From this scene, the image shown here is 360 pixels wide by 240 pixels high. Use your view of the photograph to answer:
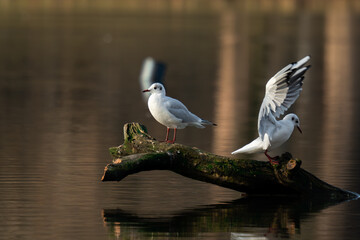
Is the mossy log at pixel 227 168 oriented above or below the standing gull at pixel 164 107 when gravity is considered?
below

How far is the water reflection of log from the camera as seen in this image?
1159cm

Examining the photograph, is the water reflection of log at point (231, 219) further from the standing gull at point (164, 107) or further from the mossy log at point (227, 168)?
the standing gull at point (164, 107)

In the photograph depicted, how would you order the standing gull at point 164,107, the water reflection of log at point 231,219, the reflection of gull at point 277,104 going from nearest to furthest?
the water reflection of log at point 231,219
the reflection of gull at point 277,104
the standing gull at point 164,107

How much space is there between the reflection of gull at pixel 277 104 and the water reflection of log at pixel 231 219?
680 millimetres

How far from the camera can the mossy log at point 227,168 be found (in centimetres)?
1286

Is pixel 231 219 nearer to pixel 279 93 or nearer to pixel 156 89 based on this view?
pixel 279 93

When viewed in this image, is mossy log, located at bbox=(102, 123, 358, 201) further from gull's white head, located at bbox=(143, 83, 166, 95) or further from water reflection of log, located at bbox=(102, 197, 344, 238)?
gull's white head, located at bbox=(143, 83, 166, 95)

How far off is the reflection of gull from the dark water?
0.80m

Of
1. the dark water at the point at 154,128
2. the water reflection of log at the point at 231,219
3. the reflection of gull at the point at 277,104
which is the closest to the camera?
the water reflection of log at the point at 231,219

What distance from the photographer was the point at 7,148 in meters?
18.0

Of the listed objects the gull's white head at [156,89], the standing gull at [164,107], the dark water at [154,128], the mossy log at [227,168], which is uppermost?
the gull's white head at [156,89]

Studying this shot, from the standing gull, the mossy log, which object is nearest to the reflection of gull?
the mossy log

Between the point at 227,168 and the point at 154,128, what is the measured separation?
26.8ft

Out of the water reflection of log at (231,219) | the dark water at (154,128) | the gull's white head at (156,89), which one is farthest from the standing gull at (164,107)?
the water reflection of log at (231,219)
